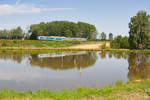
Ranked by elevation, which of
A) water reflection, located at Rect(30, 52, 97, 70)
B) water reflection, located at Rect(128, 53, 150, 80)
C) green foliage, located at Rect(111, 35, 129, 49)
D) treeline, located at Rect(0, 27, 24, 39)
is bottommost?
water reflection, located at Rect(128, 53, 150, 80)

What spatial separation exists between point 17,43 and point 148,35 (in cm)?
4612

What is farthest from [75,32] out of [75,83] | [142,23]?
[75,83]

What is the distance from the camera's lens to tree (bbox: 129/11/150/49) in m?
53.7

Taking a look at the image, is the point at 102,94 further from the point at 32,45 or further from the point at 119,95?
the point at 32,45

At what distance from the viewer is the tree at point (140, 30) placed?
53.7 meters

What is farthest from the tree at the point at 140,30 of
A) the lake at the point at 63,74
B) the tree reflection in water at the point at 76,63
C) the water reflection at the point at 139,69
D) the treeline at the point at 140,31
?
the lake at the point at 63,74

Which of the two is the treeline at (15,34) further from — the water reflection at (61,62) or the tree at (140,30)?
the water reflection at (61,62)

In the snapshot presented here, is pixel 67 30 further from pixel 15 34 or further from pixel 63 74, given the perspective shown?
pixel 63 74

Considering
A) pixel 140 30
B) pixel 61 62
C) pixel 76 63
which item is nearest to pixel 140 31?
pixel 140 30

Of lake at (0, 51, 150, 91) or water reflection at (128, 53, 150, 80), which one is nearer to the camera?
lake at (0, 51, 150, 91)

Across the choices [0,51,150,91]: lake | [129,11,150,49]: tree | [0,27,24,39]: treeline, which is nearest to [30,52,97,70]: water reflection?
[0,51,150,91]: lake

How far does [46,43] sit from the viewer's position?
2753 inches

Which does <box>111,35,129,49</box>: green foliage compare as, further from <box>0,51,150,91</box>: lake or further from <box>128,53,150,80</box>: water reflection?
<box>0,51,150,91</box>: lake

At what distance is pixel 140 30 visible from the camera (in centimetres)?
5484
